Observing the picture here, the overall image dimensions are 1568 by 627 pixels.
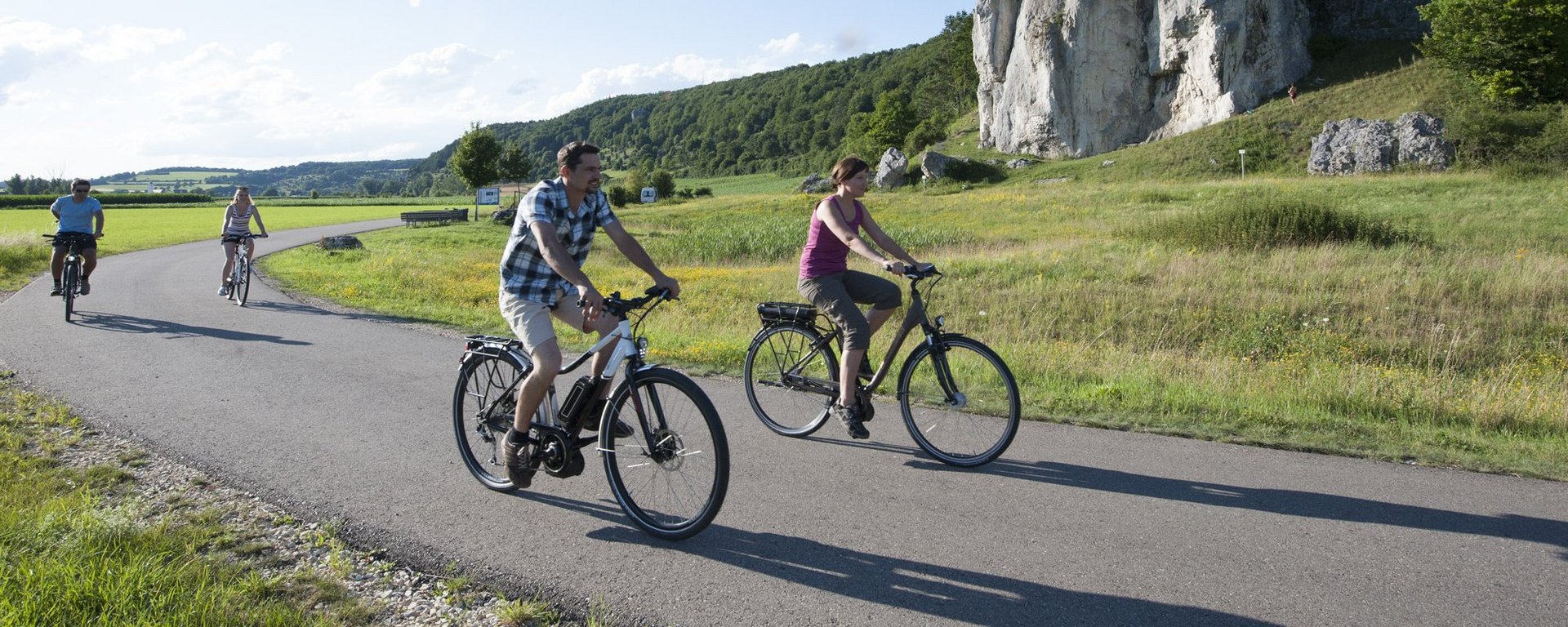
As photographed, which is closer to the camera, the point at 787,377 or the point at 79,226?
the point at 787,377

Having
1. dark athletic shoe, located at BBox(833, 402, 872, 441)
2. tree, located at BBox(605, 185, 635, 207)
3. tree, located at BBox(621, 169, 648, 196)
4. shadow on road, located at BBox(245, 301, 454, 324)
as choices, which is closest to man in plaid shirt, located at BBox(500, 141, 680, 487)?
dark athletic shoe, located at BBox(833, 402, 872, 441)

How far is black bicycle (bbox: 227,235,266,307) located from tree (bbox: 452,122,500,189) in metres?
43.1

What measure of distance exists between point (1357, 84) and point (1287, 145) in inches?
384

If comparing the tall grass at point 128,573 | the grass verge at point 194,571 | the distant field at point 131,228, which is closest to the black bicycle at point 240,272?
the distant field at point 131,228

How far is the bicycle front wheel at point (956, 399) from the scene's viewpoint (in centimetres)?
579

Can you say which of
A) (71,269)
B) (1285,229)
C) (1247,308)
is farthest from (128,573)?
(1285,229)

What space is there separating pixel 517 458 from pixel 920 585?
2.31 metres

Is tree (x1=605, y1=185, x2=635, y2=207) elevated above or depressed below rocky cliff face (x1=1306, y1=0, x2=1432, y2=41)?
below

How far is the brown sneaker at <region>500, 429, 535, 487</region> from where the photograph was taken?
4957 mm

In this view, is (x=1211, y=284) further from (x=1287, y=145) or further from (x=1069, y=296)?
(x=1287, y=145)

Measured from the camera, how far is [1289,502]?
495 centimetres

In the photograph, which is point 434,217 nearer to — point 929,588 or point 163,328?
point 163,328

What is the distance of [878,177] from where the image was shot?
68.6 meters

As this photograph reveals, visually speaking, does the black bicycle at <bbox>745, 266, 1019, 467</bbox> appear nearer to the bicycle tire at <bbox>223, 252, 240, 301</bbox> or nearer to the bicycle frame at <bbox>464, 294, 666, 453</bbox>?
the bicycle frame at <bbox>464, 294, 666, 453</bbox>
